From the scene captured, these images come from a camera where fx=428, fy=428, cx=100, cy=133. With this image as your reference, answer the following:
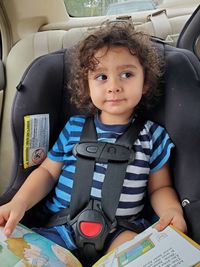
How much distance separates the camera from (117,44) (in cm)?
130

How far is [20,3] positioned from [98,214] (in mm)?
1131

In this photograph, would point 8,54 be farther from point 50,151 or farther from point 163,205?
point 163,205

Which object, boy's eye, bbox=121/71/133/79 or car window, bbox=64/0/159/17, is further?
car window, bbox=64/0/159/17

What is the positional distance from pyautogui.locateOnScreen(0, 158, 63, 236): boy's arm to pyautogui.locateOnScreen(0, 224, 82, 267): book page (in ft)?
0.11

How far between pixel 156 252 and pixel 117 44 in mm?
619

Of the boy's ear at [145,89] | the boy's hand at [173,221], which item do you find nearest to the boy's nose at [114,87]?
the boy's ear at [145,89]

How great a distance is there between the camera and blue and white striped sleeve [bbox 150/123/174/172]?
4.31ft

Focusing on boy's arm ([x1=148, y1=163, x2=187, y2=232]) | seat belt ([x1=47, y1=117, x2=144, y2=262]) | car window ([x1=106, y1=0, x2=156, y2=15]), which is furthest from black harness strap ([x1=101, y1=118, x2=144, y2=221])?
car window ([x1=106, y1=0, x2=156, y2=15])

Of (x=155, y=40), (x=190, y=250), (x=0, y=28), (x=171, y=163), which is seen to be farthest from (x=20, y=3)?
(x=190, y=250)

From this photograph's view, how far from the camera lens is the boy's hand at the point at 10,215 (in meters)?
1.19

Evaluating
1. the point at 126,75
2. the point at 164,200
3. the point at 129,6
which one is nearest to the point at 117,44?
the point at 126,75

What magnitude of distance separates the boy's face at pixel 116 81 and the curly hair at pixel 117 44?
0.02 metres

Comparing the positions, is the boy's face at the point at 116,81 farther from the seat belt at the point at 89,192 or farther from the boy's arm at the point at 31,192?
the boy's arm at the point at 31,192

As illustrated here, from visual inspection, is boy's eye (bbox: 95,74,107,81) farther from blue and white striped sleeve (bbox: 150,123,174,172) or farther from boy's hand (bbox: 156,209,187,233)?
boy's hand (bbox: 156,209,187,233)
